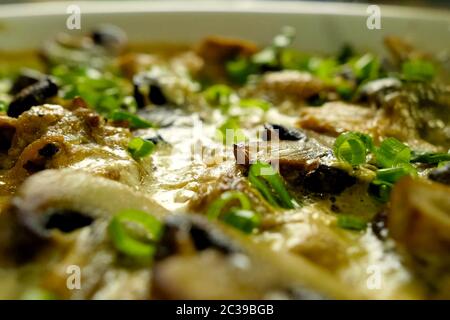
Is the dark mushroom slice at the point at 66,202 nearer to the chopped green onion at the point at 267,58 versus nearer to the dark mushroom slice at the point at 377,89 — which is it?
the dark mushroom slice at the point at 377,89

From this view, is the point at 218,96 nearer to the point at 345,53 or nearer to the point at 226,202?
the point at 345,53

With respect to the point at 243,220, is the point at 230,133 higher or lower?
lower

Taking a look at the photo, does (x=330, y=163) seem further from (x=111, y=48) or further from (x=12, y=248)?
(x=111, y=48)

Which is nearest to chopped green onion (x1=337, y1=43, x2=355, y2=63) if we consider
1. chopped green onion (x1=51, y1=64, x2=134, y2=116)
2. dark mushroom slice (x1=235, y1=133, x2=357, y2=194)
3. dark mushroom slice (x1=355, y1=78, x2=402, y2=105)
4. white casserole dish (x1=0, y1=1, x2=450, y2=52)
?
white casserole dish (x1=0, y1=1, x2=450, y2=52)

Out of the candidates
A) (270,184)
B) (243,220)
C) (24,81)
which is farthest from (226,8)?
(243,220)

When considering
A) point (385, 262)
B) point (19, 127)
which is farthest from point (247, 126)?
point (385, 262)

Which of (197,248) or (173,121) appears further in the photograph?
(173,121)

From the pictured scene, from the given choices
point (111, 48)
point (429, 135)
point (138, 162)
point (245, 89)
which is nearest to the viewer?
point (138, 162)
